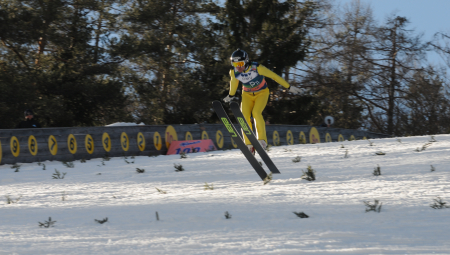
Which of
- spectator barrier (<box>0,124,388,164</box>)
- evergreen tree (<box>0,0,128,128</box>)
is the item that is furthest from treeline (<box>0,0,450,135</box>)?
spectator barrier (<box>0,124,388,164</box>)

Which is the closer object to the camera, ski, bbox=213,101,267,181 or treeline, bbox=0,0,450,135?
ski, bbox=213,101,267,181

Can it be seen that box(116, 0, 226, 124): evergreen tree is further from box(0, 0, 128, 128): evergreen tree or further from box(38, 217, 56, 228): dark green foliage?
box(38, 217, 56, 228): dark green foliage

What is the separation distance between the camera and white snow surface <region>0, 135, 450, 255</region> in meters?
2.81

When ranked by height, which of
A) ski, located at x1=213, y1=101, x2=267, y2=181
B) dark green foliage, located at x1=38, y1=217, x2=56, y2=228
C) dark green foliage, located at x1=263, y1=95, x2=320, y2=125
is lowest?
dark green foliage, located at x1=38, y1=217, x2=56, y2=228

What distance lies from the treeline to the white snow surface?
1429 centimetres

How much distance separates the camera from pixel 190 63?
2464 cm

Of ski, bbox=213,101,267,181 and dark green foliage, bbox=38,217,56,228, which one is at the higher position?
ski, bbox=213,101,267,181

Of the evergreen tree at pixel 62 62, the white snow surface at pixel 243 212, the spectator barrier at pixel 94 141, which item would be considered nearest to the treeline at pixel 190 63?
the evergreen tree at pixel 62 62

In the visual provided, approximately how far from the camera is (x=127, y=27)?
2300 centimetres

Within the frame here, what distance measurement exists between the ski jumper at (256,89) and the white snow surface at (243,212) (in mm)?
1949

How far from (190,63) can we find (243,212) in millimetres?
21481

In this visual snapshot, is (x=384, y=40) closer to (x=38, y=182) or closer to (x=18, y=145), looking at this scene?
(x=18, y=145)

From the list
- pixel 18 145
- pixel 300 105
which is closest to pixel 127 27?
pixel 300 105

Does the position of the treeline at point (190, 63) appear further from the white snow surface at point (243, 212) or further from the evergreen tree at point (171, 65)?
the white snow surface at point (243, 212)
